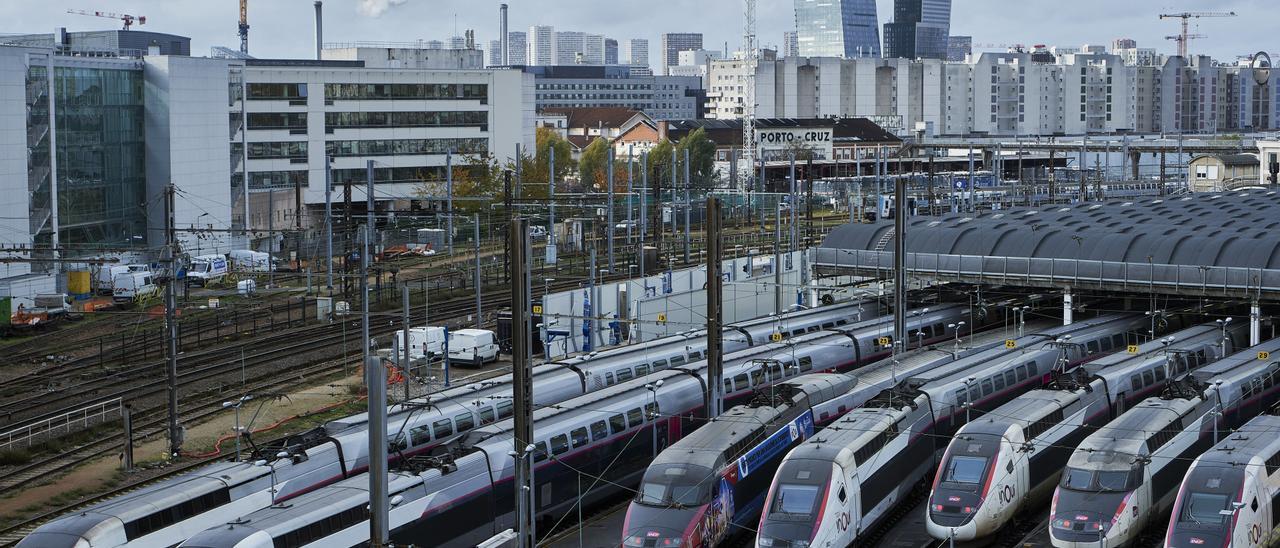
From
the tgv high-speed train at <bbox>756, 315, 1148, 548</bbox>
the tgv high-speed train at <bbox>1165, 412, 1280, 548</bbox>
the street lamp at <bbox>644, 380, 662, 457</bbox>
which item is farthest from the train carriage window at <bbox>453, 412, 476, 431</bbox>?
the tgv high-speed train at <bbox>1165, 412, 1280, 548</bbox>

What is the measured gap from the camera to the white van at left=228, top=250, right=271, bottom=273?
56.5 meters

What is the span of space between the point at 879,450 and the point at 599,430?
4.70 m

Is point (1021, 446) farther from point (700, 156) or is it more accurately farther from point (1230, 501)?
point (700, 156)

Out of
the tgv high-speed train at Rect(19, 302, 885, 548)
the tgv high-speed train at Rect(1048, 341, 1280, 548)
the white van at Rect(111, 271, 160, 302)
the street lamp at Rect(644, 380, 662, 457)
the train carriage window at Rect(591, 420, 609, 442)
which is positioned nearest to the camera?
the tgv high-speed train at Rect(19, 302, 885, 548)

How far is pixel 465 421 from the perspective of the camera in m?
24.3

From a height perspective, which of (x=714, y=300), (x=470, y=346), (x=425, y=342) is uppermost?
(x=714, y=300)

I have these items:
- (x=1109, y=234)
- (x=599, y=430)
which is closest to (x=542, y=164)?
(x=1109, y=234)

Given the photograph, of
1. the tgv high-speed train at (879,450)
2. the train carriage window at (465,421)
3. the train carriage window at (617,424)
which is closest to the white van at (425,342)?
the train carriage window at (465,421)

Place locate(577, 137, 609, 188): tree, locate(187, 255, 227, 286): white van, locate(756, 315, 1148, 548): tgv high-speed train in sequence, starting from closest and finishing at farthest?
locate(756, 315, 1148, 548): tgv high-speed train → locate(187, 255, 227, 286): white van → locate(577, 137, 609, 188): tree

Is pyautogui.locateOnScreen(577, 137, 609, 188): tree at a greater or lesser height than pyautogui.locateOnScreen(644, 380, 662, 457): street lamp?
greater

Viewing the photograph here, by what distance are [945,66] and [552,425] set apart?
156730 millimetres

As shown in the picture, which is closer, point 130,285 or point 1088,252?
point 1088,252

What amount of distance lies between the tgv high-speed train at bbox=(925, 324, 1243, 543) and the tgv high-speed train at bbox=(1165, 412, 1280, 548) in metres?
2.65

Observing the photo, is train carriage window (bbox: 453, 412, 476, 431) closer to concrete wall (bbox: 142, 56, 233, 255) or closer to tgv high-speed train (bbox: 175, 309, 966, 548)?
tgv high-speed train (bbox: 175, 309, 966, 548)
